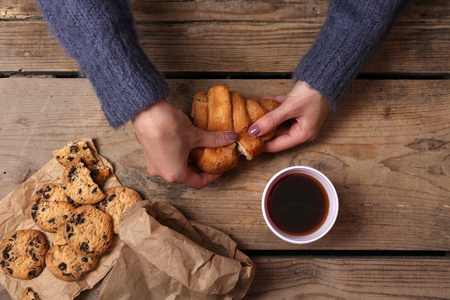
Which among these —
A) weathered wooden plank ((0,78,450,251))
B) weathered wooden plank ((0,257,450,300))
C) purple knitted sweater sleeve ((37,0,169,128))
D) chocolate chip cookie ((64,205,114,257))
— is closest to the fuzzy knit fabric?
purple knitted sweater sleeve ((37,0,169,128))

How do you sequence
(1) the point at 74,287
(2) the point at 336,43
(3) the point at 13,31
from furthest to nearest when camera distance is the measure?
(3) the point at 13,31 → (1) the point at 74,287 → (2) the point at 336,43

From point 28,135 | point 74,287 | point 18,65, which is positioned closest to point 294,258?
point 74,287

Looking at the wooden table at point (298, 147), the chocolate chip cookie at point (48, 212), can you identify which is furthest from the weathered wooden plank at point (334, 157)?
the chocolate chip cookie at point (48, 212)

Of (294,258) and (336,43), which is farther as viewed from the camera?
(294,258)

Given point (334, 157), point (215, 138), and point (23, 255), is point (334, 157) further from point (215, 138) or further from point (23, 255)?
point (23, 255)

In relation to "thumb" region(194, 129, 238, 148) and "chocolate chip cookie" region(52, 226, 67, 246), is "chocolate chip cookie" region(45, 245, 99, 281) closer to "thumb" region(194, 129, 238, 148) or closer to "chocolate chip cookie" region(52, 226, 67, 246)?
"chocolate chip cookie" region(52, 226, 67, 246)

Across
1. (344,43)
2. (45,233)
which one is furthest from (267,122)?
(45,233)

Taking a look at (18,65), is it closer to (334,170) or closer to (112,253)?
(112,253)
